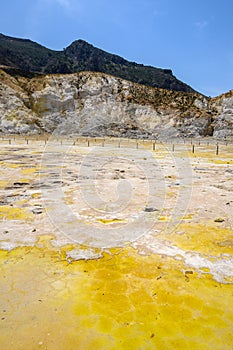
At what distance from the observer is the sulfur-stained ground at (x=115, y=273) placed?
298 centimetres

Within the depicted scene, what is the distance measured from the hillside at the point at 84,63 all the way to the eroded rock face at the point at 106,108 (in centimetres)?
5222

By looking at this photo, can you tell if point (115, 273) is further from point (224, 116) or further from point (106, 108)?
point (224, 116)

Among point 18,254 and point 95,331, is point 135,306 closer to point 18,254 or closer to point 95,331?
point 95,331

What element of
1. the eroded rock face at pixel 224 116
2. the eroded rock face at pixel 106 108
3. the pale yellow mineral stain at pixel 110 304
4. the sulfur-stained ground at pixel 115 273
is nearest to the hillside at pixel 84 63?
the eroded rock face at pixel 106 108

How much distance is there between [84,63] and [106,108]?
83005 mm

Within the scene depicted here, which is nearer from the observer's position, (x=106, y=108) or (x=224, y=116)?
(x=224, y=116)

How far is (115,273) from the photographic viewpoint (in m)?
4.18

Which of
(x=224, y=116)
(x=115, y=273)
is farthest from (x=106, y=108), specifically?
(x=115, y=273)

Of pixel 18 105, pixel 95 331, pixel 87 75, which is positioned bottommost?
pixel 95 331

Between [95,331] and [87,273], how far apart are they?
119 centimetres

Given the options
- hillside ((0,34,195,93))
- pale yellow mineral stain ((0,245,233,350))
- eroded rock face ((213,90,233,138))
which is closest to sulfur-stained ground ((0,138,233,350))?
pale yellow mineral stain ((0,245,233,350))

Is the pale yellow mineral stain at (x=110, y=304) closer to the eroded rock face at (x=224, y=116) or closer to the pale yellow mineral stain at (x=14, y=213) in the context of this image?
the pale yellow mineral stain at (x=14, y=213)

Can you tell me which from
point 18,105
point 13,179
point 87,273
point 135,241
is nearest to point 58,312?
point 87,273

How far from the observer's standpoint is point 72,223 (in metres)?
6.11
